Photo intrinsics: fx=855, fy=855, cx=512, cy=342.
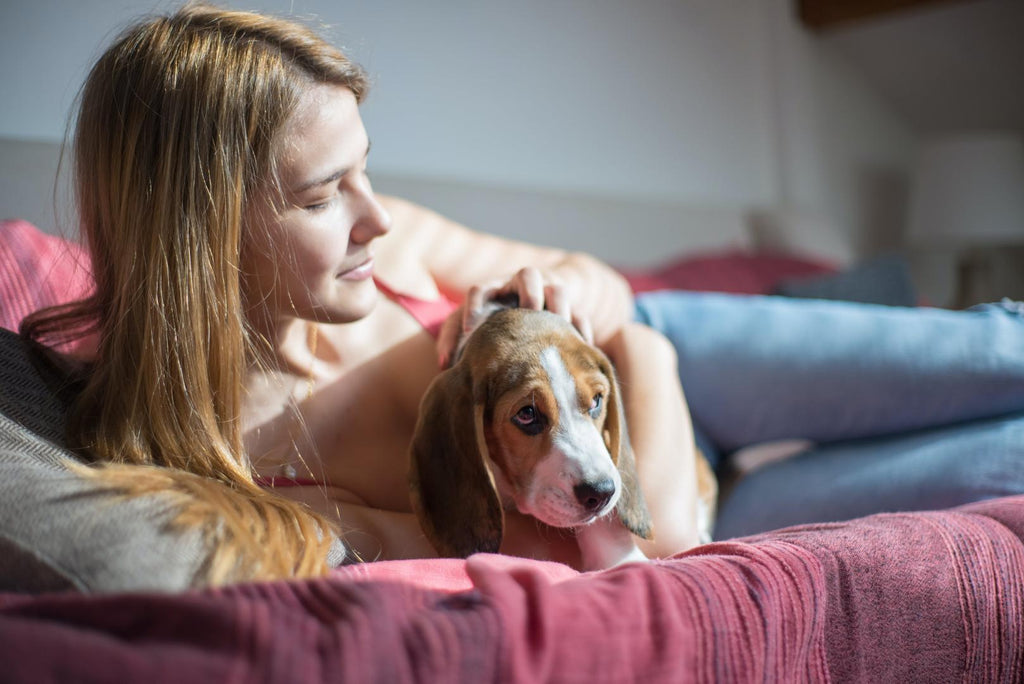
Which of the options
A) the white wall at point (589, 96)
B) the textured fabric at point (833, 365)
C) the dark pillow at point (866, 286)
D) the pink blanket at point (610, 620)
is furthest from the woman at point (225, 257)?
the dark pillow at point (866, 286)

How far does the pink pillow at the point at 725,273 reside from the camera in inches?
112

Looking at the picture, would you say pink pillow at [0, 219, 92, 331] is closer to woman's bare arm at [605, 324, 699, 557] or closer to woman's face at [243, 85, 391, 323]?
woman's face at [243, 85, 391, 323]

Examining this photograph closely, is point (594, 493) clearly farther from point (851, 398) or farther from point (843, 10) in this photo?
point (843, 10)

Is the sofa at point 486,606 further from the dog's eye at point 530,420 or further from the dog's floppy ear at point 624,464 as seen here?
the dog's eye at point 530,420

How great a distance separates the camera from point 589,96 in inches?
139

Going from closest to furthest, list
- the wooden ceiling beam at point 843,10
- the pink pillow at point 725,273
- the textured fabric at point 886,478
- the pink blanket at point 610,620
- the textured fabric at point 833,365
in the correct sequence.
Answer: the pink blanket at point 610,620 → the textured fabric at point 886,478 → the textured fabric at point 833,365 → the pink pillow at point 725,273 → the wooden ceiling beam at point 843,10

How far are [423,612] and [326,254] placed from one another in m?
0.56

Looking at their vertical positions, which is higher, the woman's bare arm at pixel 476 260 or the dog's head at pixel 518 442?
the woman's bare arm at pixel 476 260

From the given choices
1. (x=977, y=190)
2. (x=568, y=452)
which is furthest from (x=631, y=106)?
(x=568, y=452)

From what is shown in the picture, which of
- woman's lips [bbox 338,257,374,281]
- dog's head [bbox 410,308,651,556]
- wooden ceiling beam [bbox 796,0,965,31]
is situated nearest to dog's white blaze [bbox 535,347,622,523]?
dog's head [bbox 410,308,651,556]

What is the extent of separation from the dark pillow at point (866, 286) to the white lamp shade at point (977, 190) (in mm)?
2084

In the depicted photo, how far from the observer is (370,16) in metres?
2.36

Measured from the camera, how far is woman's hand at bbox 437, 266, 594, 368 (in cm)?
128

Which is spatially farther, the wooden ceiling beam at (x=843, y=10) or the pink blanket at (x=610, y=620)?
the wooden ceiling beam at (x=843, y=10)
